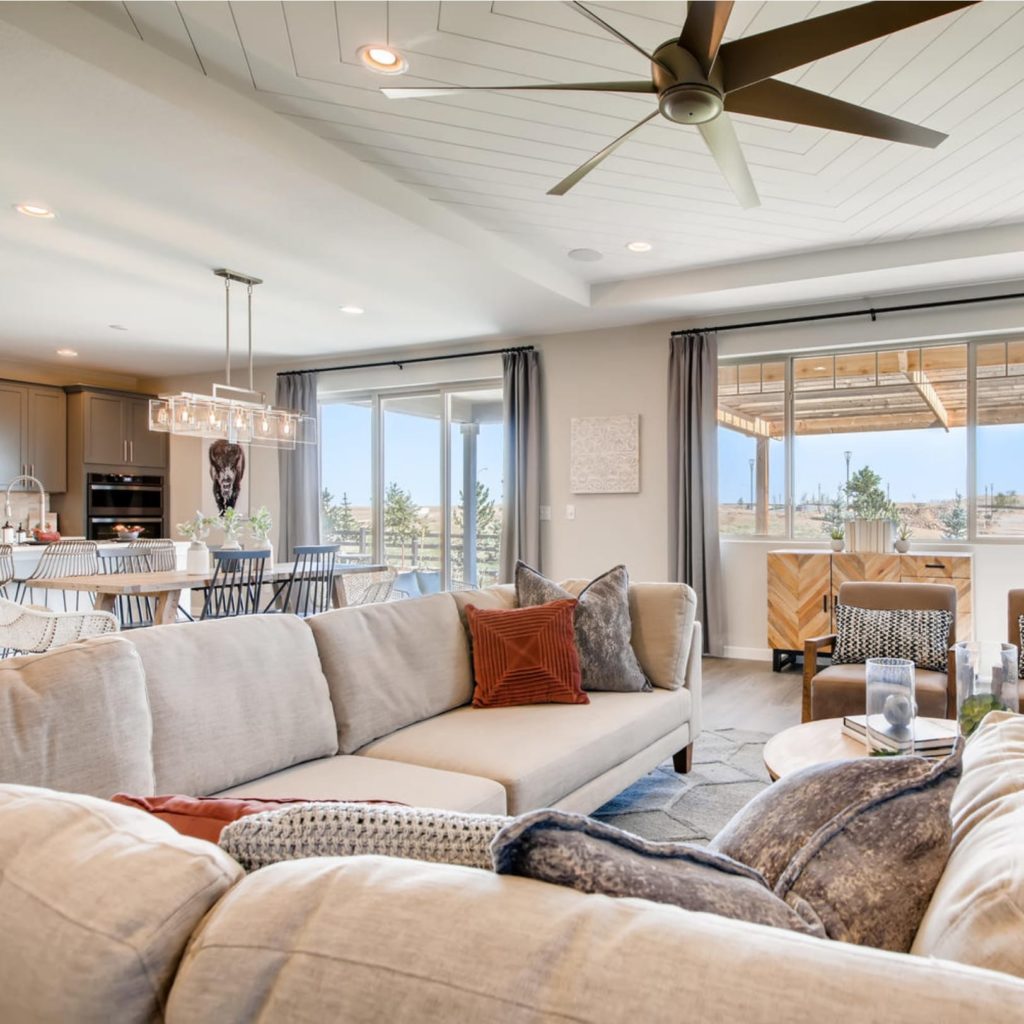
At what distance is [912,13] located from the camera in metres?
1.87

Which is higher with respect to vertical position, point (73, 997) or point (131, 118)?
point (131, 118)

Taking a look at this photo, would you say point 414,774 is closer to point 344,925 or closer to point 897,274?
point 344,925

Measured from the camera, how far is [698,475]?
18.8 ft

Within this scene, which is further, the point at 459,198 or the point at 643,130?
the point at 459,198

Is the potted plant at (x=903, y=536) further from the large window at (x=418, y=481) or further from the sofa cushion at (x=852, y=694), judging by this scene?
the large window at (x=418, y=481)

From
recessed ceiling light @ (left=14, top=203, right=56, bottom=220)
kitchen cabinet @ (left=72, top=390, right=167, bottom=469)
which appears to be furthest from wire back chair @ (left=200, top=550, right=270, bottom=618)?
kitchen cabinet @ (left=72, top=390, right=167, bottom=469)

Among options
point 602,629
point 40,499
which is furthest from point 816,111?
point 40,499

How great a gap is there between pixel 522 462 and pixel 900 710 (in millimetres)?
4553

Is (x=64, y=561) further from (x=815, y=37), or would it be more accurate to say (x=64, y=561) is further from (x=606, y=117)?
(x=815, y=37)

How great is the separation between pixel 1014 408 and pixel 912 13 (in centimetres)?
407

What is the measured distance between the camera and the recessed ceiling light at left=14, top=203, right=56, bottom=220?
148 inches

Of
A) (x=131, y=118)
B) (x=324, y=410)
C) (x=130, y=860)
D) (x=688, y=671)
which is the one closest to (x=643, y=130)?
(x=131, y=118)

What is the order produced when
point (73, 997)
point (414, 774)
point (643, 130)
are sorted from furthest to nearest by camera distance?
1. point (643, 130)
2. point (414, 774)
3. point (73, 997)

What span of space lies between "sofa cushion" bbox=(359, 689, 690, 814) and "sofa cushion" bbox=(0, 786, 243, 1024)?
1.52 meters
